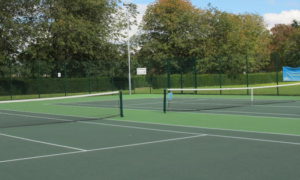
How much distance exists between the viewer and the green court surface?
592cm

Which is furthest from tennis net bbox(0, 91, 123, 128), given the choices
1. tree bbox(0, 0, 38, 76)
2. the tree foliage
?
the tree foliage

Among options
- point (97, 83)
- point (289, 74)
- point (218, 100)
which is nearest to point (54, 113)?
point (218, 100)

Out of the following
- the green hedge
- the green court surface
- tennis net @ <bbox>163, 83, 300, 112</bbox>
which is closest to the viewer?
the green court surface

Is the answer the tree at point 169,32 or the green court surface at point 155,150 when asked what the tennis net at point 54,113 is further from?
the tree at point 169,32

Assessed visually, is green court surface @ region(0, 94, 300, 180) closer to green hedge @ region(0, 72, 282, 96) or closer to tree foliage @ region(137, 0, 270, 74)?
green hedge @ region(0, 72, 282, 96)

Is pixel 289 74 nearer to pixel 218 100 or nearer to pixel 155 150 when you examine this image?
pixel 218 100

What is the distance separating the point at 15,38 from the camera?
33.4 metres

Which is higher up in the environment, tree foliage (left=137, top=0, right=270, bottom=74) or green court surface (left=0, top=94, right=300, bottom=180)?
tree foliage (left=137, top=0, right=270, bottom=74)

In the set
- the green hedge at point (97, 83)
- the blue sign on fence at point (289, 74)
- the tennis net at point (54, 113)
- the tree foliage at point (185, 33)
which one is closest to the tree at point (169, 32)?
the tree foliage at point (185, 33)

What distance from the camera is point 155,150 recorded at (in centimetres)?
777

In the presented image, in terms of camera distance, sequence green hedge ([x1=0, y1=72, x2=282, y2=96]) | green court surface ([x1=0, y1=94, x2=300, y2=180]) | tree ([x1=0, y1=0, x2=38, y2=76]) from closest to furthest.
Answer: green court surface ([x1=0, y1=94, x2=300, y2=180]) < green hedge ([x1=0, y1=72, x2=282, y2=96]) < tree ([x1=0, y1=0, x2=38, y2=76])

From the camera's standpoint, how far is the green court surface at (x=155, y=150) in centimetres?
592

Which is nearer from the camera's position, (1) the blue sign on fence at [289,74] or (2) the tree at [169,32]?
(1) the blue sign on fence at [289,74]

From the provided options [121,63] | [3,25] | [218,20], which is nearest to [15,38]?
[3,25]
